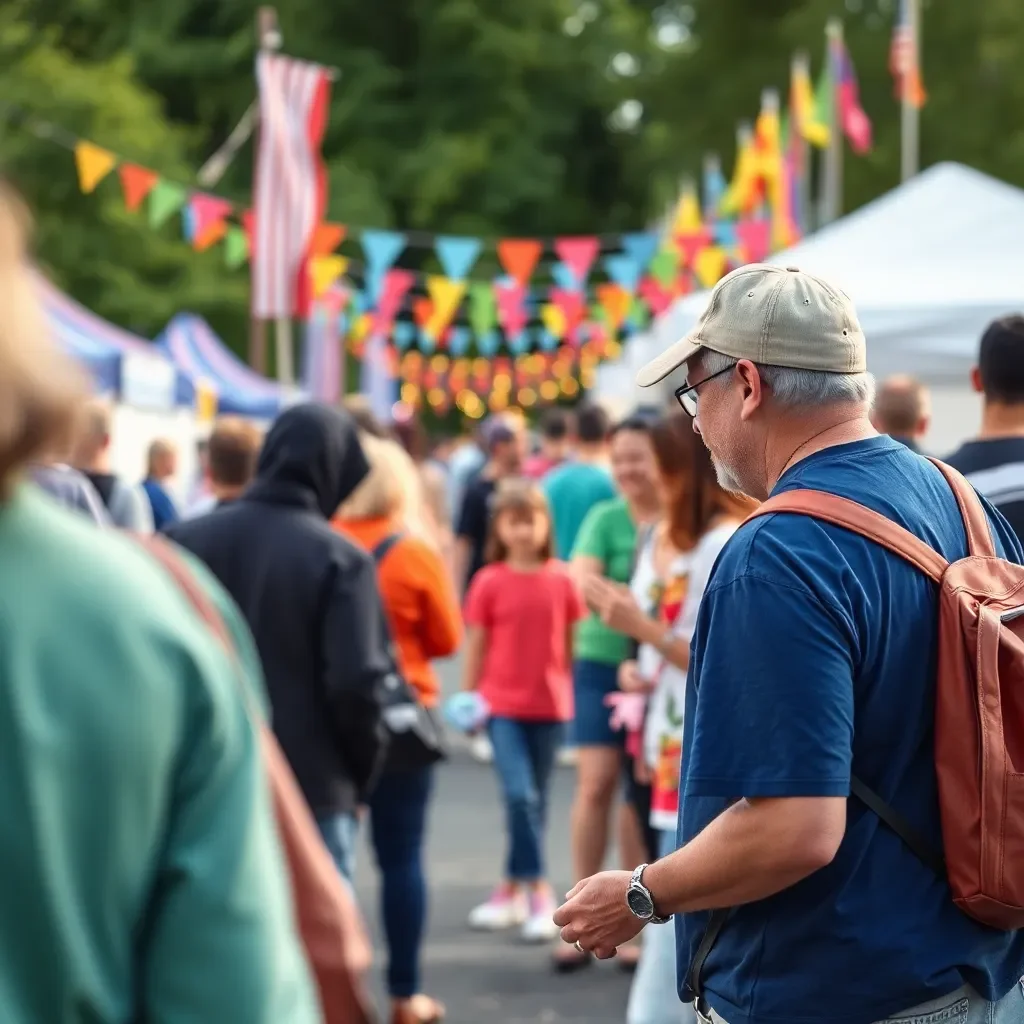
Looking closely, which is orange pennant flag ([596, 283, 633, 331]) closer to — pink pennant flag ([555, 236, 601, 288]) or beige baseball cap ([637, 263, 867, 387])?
pink pennant flag ([555, 236, 601, 288])

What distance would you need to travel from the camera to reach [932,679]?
2.30m

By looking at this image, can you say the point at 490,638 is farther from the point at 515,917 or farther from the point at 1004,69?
the point at 1004,69

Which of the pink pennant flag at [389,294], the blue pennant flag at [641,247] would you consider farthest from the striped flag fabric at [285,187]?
the pink pennant flag at [389,294]

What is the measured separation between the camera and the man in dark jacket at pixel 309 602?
449cm

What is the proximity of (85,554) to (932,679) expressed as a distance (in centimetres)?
130

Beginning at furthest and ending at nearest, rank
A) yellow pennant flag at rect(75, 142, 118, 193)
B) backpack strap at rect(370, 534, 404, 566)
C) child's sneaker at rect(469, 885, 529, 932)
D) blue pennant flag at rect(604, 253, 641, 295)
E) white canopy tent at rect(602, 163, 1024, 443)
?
1. blue pennant flag at rect(604, 253, 641, 295)
2. yellow pennant flag at rect(75, 142, 118, 193)
3. white canopy tent at rect(602, 163, 1024, 443)
4. child's sneaker at rect(469, 885, 529, 932)
5. backpack strap at rect(370, 534, 404, 566)

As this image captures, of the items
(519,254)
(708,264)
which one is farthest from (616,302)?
(519,254)

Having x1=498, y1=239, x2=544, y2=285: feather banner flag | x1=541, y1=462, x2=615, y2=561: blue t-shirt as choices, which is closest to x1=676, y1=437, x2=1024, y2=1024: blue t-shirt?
x1=541, y1=462, x2=615, y2=561: blue t-shirt

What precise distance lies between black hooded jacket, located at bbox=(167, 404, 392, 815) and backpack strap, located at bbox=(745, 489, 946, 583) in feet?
7.58

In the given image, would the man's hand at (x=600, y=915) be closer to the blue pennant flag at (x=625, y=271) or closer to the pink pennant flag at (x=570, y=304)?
the blue pennant flag at (x=625, y=271)

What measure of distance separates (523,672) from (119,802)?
540 centimetres

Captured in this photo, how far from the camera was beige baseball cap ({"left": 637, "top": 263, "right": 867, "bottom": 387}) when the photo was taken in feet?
7.93

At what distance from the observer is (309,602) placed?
4.51 m

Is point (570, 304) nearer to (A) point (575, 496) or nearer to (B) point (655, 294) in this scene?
(B) point (655, 294)
